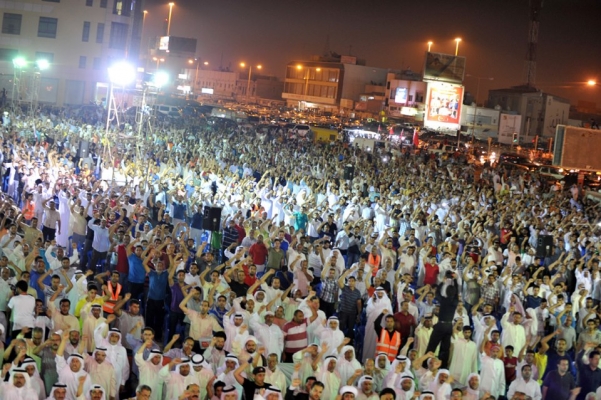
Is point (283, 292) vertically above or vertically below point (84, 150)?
below

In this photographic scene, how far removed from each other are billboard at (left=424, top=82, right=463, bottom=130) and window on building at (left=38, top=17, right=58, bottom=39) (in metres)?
23.2

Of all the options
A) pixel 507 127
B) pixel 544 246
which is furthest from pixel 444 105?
pixel 544 246

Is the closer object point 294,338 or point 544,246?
point 294,338

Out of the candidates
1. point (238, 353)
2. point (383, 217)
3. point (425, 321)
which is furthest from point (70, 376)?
point (383, 217)

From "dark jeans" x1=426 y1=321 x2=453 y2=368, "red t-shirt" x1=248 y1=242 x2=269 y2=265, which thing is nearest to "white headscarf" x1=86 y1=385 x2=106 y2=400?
"dark jeans" x1=426 y1=321 x2=453 y2=368

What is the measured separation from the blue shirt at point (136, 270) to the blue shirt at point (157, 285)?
0.63 meters

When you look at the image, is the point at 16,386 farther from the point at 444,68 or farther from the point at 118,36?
the point at 118,36

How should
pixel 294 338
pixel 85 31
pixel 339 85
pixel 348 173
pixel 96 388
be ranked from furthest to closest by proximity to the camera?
pixel 339 85
pixel 85 31
pixel 348 173
pixel 294 338
pixel 96 388

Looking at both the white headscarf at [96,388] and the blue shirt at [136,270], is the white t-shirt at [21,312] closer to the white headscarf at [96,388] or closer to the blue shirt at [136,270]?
the white headscarf at [96,388]

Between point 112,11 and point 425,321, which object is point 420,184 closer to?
point 425,321

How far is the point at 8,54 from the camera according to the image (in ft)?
169

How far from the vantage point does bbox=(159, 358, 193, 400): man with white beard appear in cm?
862

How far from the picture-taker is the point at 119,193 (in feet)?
55.8

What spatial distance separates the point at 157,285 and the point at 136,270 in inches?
29.6
